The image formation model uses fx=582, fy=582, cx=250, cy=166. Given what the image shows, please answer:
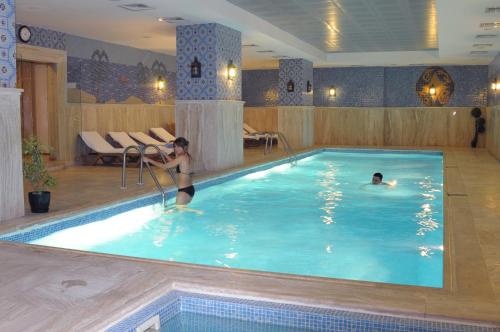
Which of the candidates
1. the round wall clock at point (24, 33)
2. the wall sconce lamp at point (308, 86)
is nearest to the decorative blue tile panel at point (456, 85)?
the wall sconce lamp at point (308, 86)

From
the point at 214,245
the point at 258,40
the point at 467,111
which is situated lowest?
the point at 214,245

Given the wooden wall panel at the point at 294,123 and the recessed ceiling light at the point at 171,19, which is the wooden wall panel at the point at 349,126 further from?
the recessed ceiling light at the point at 171,19

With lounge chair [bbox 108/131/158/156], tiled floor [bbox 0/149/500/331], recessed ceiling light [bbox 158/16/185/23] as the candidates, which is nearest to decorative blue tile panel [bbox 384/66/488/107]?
lounge chair [bbox 108/131/158/156]

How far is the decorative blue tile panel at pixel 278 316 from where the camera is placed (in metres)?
3.17

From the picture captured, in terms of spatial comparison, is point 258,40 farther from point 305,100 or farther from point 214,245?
point 214,245

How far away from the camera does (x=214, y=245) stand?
6.17 metres

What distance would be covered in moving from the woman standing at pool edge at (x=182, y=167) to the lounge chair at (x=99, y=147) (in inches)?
142

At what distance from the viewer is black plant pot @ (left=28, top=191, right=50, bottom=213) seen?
6.18 meters

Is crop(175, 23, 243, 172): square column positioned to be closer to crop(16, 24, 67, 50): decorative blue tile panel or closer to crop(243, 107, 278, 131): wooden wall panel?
crop(16, 24, 67, 50): decorative blue tile panel

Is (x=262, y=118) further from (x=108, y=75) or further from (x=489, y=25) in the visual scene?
(x=489, y=25)

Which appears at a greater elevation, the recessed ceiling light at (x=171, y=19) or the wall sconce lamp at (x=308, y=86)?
the recessed ceiling light at (x=171, y=19)

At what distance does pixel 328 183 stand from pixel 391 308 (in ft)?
24.9

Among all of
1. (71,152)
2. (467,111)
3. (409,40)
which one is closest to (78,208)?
(71,152)

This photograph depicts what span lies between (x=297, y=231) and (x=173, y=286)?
3289 mm
